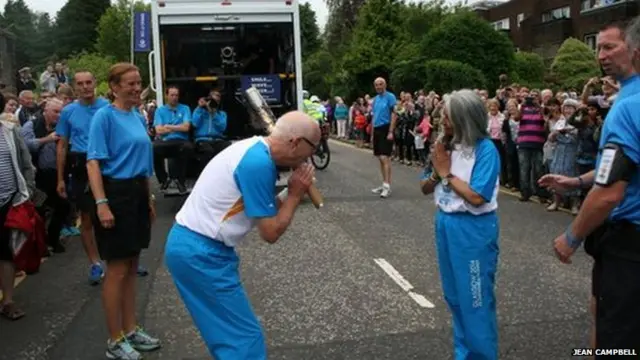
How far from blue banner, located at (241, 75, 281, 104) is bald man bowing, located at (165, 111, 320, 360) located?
8.64 meters

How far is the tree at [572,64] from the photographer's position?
89.2ft

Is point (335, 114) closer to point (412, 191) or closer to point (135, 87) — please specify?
point (412, 191)

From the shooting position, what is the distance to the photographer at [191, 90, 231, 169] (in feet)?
33.4

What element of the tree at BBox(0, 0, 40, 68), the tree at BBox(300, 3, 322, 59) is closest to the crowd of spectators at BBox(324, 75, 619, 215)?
the tree at BBox(300, 3, 322, 59)

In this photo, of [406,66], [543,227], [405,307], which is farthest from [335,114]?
[405,307]

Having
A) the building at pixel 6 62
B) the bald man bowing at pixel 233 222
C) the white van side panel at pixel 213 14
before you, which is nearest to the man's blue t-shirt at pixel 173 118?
the white van side panel at pixel 213 14

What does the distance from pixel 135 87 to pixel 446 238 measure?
2.38 m

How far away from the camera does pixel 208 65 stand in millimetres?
12227

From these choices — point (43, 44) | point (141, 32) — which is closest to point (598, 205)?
point (141, 32)

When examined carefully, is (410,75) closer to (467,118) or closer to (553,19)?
(553,19)

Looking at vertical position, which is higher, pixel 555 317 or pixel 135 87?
pixel 135 87

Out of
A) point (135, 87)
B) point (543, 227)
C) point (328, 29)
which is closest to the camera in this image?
point (135, 87)

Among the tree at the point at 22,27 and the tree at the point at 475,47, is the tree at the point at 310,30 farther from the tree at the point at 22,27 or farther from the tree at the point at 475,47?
the tree at the point at 22,27

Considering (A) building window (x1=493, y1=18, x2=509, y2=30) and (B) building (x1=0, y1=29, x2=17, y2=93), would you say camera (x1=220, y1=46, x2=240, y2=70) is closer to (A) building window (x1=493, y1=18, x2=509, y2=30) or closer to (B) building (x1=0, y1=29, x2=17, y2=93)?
(B) building (x1=0, y1=29, x2=17, y2=93)
